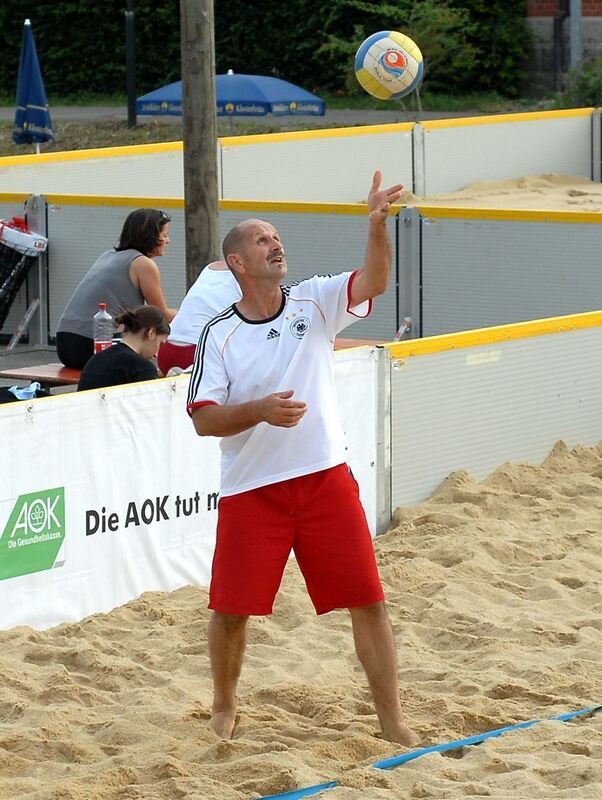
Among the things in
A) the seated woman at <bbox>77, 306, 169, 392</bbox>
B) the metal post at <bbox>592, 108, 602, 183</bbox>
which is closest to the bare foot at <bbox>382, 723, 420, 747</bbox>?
the seated woman at <bbox>77, 306, 169, 392</bbox>

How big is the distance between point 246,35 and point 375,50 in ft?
72.9

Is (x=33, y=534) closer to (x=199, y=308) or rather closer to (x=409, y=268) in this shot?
(x=199, y=308)

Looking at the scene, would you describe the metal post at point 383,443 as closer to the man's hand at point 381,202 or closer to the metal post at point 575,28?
the man's hand at point 381,202

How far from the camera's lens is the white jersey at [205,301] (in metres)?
7.87

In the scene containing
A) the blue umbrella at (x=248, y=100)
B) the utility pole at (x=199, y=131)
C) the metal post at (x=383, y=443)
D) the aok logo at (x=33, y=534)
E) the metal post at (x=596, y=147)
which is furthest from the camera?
the blue umbrella at (x=248, y=100)

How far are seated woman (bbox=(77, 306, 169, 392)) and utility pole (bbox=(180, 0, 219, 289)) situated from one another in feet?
6.56

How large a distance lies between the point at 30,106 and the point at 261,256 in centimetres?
1526

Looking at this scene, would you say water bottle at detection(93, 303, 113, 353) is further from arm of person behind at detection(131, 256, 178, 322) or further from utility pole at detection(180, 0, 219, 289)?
utility pole at detection(180, 0, 219, 289)

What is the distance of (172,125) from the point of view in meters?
30.4

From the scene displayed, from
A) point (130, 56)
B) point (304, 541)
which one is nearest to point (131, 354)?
point (304, 541)

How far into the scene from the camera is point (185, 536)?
7.07 m

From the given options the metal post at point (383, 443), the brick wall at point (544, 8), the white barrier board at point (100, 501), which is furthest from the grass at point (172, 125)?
the white barrier board at point (100, 501)

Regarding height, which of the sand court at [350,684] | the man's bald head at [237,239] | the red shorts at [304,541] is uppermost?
the man's bald head at [237,239]

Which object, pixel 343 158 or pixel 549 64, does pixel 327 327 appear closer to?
pixel 343 158
